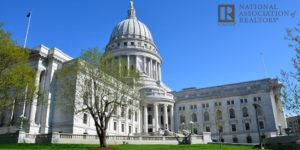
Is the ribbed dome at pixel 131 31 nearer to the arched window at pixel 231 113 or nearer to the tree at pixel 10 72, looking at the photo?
the arched window at pixel 231 113

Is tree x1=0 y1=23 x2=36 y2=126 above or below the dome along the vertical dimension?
below

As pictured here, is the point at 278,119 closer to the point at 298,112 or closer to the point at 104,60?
the point at 298,112

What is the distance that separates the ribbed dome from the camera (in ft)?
312

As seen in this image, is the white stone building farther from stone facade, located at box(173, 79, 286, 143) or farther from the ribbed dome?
the ribbed dome

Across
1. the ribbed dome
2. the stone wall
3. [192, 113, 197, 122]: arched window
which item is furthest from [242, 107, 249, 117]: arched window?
the ribbed dome

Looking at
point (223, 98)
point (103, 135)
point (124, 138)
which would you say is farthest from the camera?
point (223, 98)

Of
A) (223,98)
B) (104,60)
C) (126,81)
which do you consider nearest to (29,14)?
(104,60)

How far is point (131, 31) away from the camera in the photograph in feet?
315

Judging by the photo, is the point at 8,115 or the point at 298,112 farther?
the point at 8,115

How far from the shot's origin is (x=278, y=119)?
64.5 meters

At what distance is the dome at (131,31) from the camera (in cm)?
9494

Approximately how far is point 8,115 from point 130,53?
4930 centimetres

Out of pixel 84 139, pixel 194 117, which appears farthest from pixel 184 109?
pixel 84 139

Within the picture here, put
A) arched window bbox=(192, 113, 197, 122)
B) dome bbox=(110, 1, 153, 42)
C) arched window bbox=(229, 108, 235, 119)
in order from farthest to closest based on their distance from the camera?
Result: dome bbox=(110, 1, 153, 42) < arched window bbox=(192, 113, 197, 122) < arched window bbox=(229, 108, 235, 119)
